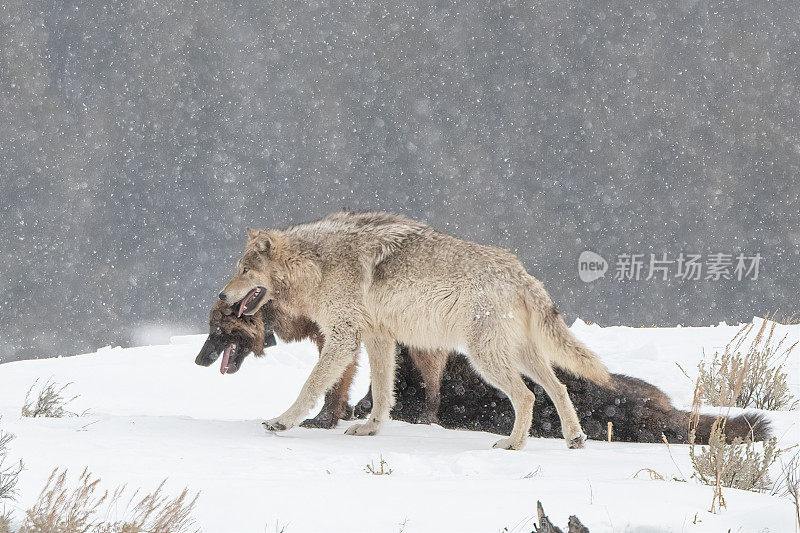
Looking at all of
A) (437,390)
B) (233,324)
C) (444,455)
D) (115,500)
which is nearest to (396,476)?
(444,455)

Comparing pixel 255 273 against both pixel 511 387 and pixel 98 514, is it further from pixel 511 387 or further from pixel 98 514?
pixel 98 514

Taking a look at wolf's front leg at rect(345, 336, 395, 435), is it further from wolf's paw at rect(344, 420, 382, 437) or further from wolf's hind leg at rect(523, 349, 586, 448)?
wolf's hind leg at rect(523, 349, 586, 448)

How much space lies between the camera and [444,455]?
4.36m

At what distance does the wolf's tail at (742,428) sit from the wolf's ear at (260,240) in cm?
364

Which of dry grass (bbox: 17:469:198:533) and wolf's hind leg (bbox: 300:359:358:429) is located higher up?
dry grass (bbox: 17:469:198:533)

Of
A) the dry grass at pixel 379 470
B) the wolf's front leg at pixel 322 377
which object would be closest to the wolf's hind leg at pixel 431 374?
the wolf's front leg at pixel 322 377

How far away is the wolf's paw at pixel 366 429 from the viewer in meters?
5.62

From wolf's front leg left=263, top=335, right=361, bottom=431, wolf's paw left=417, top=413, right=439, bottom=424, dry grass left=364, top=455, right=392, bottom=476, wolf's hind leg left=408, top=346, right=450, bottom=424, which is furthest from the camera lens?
wolf's paw left=417, top=413, right=439, bottom=424

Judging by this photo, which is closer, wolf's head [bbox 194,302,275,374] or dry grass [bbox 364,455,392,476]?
dry grass [bbox 364,455,392,476]

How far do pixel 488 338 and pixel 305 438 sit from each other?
1.60 m

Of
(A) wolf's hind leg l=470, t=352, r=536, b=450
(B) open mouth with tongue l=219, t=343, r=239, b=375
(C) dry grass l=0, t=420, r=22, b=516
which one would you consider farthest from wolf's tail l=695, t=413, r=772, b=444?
(C) dry grass l=0, t=420, r=22, b=516

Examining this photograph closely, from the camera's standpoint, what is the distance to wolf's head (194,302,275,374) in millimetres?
6562

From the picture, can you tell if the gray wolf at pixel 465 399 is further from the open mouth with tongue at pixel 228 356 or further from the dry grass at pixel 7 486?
the dry grass at pixel 7 486

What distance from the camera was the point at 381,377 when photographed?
5.81 meters
